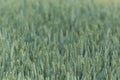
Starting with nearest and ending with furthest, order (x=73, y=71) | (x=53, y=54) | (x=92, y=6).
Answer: (x=73, y=71) < (x=53, y=54) < (x=92, y=6)

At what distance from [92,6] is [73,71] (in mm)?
2166

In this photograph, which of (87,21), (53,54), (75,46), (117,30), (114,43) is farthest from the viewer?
(87,21)

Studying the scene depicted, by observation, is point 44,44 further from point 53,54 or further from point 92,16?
point 92,16

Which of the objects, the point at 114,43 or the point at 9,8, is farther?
the point at 9,8

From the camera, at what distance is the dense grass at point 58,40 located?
275 centimetres

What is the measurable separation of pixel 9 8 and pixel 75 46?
1436 millimetres

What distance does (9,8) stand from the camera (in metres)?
4.42

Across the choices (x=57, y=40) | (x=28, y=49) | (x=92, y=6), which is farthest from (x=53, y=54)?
(x=92, y=6)

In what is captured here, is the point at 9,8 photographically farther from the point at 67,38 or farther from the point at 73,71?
the point at 73,71

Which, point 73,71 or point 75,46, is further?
point 75,46

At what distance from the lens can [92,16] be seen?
4508mm

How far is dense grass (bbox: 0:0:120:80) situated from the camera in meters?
2.75

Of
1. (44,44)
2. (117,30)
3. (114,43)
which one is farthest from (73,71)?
(117,30)

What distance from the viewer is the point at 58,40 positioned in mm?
3582
